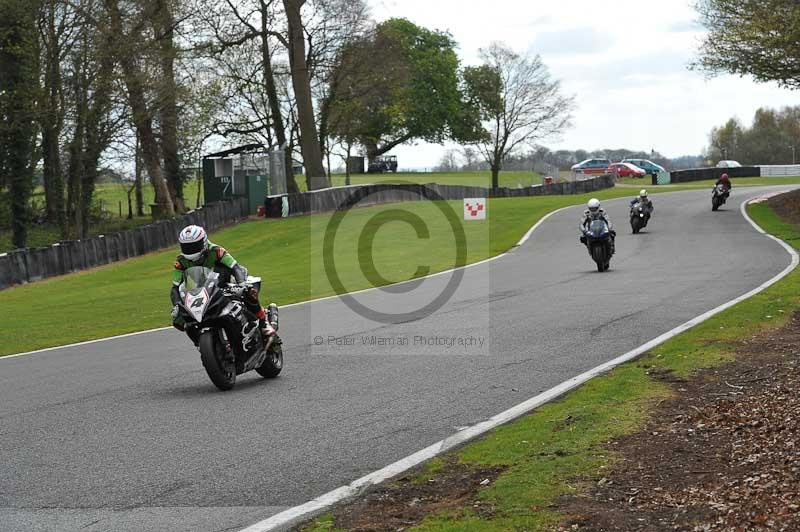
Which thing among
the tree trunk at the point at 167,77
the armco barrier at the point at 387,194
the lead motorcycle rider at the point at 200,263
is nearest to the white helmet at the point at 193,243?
the lead motorcycle rider at the point at 200,263

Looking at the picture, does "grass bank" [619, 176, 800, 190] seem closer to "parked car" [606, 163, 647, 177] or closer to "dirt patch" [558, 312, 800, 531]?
"parked car" [606, 163, 647, 177]

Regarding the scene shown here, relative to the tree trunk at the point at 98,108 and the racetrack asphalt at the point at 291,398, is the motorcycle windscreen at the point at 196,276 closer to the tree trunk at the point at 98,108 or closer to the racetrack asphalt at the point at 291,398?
the racetrack asphalt at the point at 291,398

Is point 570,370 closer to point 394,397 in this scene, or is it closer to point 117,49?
point 394,397

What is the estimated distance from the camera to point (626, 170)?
8338 centimetres

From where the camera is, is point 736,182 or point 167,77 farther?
point 736,182

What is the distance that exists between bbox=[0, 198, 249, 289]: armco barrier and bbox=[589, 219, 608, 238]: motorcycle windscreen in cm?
1602

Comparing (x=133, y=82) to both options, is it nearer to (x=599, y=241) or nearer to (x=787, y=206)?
(x=599, y=241)

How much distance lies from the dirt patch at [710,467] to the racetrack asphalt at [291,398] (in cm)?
170

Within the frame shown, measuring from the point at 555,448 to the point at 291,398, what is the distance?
349 centimetres

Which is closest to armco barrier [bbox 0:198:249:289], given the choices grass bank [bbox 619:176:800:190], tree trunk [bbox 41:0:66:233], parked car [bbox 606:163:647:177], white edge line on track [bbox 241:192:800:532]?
tree trunk [bbox 41:0:66:233]

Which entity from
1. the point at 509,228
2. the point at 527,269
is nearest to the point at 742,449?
the point at 527,269

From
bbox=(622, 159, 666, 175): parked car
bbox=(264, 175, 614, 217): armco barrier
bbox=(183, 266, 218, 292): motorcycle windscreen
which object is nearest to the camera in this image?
bbox=(183, 266, 218, 292): motorcycle windscreen

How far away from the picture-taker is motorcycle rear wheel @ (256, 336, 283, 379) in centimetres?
1177

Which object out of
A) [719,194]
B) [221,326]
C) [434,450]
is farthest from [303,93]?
[434,450]
